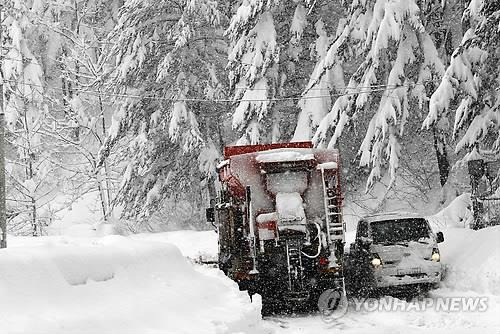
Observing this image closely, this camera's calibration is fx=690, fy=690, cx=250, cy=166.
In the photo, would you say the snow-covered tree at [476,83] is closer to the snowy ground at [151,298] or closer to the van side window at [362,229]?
the van side window at [362,229]

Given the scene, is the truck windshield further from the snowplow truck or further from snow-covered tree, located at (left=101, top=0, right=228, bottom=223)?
snow-covered tree, located at (left=101, top=0, right=228, bottom=223)

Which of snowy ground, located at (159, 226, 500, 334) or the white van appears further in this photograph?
the white van

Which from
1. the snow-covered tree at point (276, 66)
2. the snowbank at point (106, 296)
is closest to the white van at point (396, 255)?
the snowbank at point (106, 296)

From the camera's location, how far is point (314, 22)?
3011 cm

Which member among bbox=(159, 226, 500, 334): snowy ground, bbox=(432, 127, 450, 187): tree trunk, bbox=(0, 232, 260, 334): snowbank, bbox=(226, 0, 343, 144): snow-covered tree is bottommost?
bbox=(159, 226, 500, 334): snowy ground

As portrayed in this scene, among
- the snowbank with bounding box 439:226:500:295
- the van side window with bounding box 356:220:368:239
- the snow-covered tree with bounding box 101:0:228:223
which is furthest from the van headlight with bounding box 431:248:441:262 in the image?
the snow-covered tree with bounding box 101:0:228:223

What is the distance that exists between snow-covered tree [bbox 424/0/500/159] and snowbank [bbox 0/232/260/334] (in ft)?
30.2

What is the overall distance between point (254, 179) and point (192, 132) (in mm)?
15805

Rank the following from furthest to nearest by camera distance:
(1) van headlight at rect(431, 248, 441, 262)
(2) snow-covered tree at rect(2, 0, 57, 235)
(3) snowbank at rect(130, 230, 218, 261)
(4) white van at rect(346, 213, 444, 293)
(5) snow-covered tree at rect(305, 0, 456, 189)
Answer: (2) snow-covered tree at rect(2, 0, 57, 235) < (3) snowbank at rect(130, 230, 218, 261) < (5) snow-covered tree at rect(305, 0, 456, 189) < (1) van headlight at rect(431, 248, 441, 262) < (4) white van at rect(346, 213, 444, 293)

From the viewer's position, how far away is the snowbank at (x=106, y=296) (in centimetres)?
660

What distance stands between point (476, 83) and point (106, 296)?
496 inches

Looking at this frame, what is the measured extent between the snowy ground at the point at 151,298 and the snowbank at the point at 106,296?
0.01m

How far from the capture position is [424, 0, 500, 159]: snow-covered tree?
55.3ft

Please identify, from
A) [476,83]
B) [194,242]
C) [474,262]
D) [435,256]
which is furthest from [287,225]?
[194,242]
